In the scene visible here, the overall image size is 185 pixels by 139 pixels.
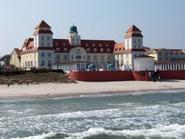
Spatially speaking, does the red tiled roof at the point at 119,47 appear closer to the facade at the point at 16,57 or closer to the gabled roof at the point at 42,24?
the gabled roof at the point at 42,24

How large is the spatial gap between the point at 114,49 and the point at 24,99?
6326 centimetres

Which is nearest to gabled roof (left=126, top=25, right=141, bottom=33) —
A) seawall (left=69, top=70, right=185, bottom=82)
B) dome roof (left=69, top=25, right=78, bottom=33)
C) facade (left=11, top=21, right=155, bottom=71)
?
facade (left=11, top=21, right=155, bottom=71)

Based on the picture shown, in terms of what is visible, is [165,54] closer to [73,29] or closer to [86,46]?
[86,46]

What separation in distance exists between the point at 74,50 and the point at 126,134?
2940 inches

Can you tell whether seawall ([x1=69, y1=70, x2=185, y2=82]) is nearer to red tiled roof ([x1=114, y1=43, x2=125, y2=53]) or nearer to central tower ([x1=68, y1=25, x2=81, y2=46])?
red tiled roof ([x1=114, y1=43, x2=125, y2=53])

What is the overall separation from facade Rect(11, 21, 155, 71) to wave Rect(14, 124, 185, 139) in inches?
2452

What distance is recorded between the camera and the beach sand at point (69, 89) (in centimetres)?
3991

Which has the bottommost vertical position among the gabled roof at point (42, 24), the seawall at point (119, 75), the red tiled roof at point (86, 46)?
the seawall at point (119, 75)

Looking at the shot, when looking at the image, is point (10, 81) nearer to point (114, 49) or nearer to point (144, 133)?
point (144, 133)

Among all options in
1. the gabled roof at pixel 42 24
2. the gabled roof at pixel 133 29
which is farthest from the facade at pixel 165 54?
the gabled roof at pixel 42 24

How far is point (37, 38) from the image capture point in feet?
284

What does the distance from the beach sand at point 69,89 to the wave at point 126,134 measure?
20.4 m

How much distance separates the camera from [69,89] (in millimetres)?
45062

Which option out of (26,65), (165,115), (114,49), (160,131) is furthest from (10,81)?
(114,49)
